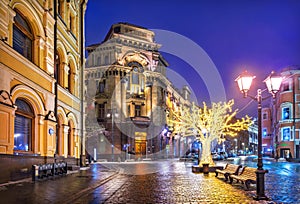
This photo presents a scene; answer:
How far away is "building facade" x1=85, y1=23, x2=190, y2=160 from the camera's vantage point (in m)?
58.4

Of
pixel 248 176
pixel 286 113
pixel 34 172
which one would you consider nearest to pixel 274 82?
pixel 248 176

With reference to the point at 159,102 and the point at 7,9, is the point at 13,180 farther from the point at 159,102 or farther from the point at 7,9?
the point at 159,102

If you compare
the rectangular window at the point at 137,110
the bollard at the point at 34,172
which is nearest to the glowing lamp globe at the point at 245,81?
the bollard at the point at 34,172

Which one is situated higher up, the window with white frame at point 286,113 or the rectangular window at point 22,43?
the rectangular window at point 22,43

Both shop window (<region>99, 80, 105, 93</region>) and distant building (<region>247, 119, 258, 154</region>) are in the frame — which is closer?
shop window (<region>99, 80, 105, 93</region>)

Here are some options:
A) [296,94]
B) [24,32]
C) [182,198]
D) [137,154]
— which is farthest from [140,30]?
[182,198]

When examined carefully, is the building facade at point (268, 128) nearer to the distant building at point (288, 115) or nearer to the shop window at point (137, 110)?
the distant building at point (288, 115)

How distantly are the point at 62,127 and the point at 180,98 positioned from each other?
68703mm

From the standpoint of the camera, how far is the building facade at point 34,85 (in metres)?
15.8

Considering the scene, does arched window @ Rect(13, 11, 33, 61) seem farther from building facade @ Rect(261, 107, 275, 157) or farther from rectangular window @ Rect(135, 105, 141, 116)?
building facade @ Rect(261, 107, 275, 157)

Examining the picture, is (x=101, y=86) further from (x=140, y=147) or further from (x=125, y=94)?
(x=140, y=147)

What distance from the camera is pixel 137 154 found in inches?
2360

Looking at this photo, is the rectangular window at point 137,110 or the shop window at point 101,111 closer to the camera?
the shop window at point 101,111

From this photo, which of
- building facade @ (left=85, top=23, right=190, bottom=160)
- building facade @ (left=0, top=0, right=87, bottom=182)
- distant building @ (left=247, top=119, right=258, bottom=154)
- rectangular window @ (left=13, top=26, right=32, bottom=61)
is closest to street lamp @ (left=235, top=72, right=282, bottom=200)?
building facade @ (left=0, top=0, right=87, bottom=182)
